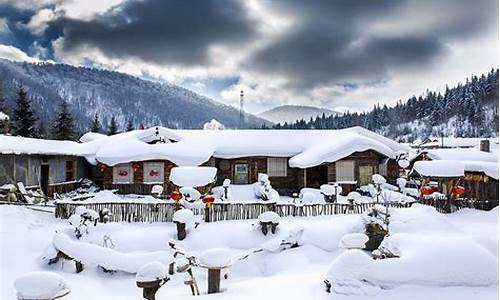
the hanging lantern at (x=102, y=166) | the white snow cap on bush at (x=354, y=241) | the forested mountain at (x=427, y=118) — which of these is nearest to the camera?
the white snow cap on bush at (x=354, y=241)

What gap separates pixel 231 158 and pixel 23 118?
21.1 m

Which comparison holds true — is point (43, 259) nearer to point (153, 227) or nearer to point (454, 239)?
point (153, 227)

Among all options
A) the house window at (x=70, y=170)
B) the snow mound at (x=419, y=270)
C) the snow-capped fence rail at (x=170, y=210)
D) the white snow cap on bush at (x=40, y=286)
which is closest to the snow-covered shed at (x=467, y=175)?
the snow-capped fence rail at (x=170, y=210)

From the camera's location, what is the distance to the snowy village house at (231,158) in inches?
839

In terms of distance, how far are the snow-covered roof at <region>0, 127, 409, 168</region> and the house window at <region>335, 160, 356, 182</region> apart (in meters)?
0.82

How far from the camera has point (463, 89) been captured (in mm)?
93938

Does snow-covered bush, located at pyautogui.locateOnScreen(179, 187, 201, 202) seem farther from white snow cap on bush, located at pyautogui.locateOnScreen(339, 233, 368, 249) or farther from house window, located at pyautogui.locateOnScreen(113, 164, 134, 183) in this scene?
house window, located at pyautogui.locateOnScreen(113, 164, 134, 183)

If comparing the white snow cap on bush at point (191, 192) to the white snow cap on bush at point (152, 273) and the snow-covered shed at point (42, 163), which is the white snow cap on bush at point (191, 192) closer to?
the snow-covered shed at point (42, 163)

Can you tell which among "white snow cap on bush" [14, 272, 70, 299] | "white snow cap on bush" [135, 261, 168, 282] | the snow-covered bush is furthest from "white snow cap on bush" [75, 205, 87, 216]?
"white snow cap on bush" [14, 272, 70, 299]

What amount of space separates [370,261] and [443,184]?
13784mm

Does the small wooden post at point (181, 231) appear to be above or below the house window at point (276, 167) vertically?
below

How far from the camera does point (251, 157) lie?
23.5 meters

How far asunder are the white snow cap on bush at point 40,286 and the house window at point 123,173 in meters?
17.8

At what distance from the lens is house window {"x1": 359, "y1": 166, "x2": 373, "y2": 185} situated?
2241 cm
